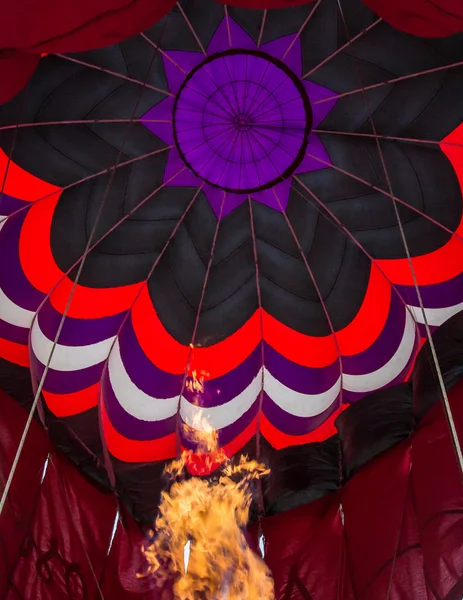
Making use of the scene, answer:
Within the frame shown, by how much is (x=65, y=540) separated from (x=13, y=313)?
71.9 inches

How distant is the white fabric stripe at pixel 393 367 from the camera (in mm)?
5352

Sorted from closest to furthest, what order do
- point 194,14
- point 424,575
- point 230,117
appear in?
point 424,575 → point 194,14 → point 230,117

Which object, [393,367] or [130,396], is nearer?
[393,367]

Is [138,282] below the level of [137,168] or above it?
below

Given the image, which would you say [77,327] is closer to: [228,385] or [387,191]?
[228,385]

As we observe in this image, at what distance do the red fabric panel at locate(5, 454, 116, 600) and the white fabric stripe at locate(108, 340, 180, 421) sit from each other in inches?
31.7

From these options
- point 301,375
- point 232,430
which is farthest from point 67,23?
point 232,430

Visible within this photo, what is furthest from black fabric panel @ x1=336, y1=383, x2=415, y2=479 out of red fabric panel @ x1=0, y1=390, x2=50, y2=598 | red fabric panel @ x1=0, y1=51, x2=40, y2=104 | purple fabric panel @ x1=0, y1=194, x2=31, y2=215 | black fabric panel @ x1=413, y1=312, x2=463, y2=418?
red fabric panel @ x1=0, y1=51, x2=40, y2=104

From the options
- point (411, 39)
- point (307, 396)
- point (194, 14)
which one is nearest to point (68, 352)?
point (307, 396)

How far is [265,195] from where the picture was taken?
5.71m

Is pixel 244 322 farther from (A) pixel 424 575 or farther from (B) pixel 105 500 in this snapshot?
(A) pixel 424 575

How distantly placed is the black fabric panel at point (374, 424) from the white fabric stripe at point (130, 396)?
1.61 meters

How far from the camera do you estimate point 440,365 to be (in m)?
4.43

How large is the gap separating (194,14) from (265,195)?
159 centimetres
